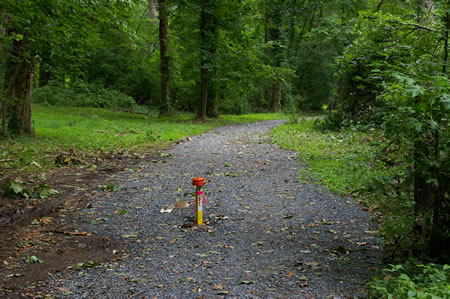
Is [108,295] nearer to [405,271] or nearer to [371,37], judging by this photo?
[405,271]

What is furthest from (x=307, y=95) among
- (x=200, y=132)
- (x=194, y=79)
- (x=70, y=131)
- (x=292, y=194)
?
(x=292, y=194)

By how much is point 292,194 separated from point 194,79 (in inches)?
620

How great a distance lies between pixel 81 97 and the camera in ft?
76.3

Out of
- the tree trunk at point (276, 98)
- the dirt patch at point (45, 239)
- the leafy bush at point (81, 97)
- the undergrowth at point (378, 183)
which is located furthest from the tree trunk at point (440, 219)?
the tree trunk at point (276, 98)

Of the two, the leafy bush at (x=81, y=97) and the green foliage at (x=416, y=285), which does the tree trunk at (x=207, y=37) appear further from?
the green foliage at (x=416, y=285)

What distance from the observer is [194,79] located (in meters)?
20.9

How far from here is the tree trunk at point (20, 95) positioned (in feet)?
33.8

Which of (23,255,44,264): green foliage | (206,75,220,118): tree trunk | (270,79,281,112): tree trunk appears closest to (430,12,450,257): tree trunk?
(23,255,44,264): green foliage

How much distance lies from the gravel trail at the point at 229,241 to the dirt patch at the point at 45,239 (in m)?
0.16

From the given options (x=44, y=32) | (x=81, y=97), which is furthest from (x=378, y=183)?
(x=81, y=97)

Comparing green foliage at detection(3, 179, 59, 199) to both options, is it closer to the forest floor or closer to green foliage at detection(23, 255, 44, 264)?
the forest floor

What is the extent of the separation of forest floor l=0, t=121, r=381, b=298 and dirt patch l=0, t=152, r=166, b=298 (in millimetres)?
17

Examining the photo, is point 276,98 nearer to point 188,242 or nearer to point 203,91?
point 203,91

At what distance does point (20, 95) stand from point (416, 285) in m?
11.0
